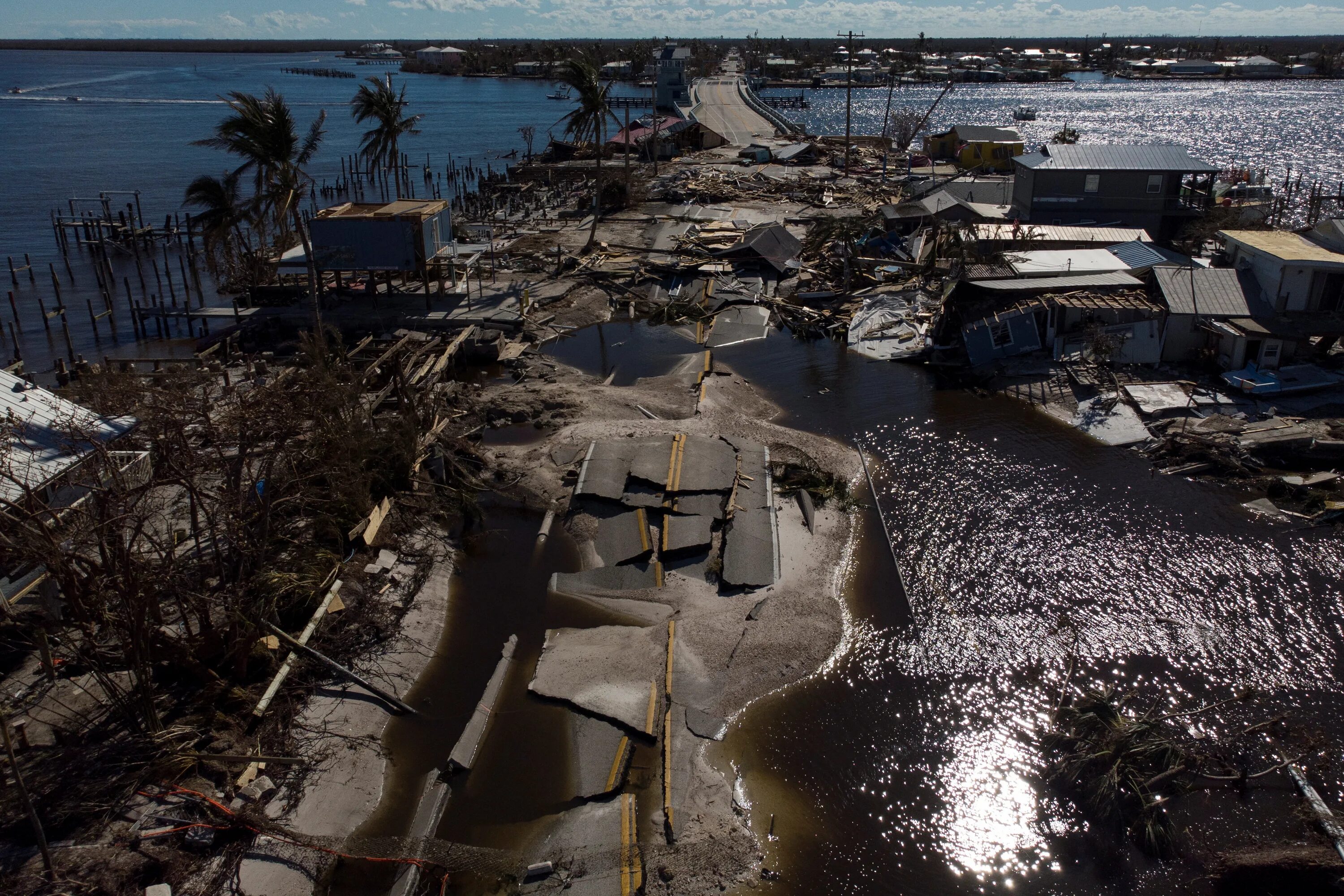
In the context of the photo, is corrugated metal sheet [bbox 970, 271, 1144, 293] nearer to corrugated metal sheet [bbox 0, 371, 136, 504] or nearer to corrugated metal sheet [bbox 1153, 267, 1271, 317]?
corrugated metal sheet [bbox 1153, 267, 1271, 317]

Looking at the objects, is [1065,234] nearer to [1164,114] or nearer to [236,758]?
[236,758]

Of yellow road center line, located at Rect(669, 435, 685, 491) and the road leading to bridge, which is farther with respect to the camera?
the road leading to bridge

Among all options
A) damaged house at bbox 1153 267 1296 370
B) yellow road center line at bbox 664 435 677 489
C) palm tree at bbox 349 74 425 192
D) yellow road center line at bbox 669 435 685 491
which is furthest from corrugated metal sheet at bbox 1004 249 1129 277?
palm tree at bbox 349 74 425 192

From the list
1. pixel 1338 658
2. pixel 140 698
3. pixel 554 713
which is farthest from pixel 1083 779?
pixel 140 698

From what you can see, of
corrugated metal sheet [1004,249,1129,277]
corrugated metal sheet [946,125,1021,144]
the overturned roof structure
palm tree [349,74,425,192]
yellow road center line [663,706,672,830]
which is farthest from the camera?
corrugated metal sheet [946,125,1021,144]

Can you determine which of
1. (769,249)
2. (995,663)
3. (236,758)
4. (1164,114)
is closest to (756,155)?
(769,249)

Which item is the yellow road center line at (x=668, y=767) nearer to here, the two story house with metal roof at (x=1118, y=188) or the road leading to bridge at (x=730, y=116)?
the two story house with metal roof at (x=1118, y=188)

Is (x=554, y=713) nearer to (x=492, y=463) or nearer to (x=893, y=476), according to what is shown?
(x=492, y=463)
